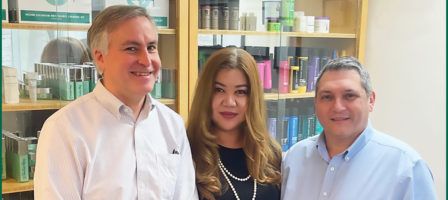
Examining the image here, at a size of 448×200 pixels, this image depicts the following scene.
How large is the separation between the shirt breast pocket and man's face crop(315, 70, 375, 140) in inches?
20.0

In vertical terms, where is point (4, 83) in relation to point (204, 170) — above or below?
above

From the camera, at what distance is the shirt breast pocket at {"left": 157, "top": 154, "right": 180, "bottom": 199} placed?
1.45m

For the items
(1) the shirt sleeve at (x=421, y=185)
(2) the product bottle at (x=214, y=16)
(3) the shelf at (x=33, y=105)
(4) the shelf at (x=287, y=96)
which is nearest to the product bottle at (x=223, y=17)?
(2) the product bottle at (x=214, y=16)

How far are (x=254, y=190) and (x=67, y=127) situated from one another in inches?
26.9

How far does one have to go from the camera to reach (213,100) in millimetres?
1683

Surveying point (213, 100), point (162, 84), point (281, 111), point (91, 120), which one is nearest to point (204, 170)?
point (213, 100)

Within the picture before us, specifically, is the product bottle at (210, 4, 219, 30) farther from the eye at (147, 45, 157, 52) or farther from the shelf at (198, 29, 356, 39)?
the eye at (147, 45, 157, 52)

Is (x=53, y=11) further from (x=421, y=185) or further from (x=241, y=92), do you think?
(x=421, y=185)

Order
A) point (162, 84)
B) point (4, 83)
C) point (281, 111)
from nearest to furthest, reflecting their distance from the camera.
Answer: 1. point (4, 83)
2. point (162, 84)
3. point (281, 111)

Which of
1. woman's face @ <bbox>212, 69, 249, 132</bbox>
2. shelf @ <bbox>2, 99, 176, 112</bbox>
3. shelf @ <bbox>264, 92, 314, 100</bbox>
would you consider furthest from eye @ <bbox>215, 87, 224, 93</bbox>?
shelf @ <bbox>264, 92, 314, 100</bbox>

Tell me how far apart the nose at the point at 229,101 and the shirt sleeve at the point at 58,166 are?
0.56 m

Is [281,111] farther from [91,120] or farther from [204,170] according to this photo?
[91,120]

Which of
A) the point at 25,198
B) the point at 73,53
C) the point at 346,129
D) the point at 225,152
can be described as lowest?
the point at 25,198

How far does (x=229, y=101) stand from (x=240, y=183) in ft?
0.95
